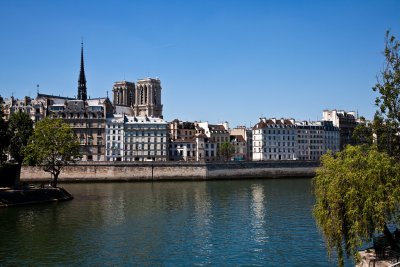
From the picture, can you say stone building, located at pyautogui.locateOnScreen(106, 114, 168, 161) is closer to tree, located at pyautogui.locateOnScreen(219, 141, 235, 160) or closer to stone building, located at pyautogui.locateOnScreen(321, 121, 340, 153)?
tree, located at pyautogui.locateOnScreen(219, 141, 235, 160)

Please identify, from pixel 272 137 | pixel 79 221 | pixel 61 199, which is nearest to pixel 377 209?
pixel 79 221

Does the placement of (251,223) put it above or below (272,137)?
below

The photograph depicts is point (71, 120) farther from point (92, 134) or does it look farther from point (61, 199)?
→ point (61, 199)

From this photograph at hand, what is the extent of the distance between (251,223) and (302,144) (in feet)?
311

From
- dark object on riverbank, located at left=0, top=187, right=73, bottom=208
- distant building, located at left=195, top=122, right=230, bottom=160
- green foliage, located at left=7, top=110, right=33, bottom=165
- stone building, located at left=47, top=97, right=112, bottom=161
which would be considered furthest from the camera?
distant building, located at left=195, top=122, right=230, bottom=160

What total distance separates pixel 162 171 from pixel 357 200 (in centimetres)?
8069

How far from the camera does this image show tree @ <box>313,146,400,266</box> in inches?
874

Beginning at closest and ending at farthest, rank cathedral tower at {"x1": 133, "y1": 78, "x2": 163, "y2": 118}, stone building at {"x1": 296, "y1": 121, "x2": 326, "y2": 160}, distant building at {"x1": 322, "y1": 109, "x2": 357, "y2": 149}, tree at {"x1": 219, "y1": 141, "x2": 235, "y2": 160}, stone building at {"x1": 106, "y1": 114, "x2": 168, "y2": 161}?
stone building at {"x1": 106, "y1": 114, "x2": 168, "y2": 161} → tree at {"x1": 219, "y1": 141, "x2": 235, "y2": 160} → stone building at {"x1": 296, "y1": 121, "x2": 326, "y2": 160} → distant building at {"x1": 322, "y1": 109, "x2": 357, "y2": 149} → cathedral tower at {"x1": 133, "y1": 78, "x2": 163, "y2": 118}

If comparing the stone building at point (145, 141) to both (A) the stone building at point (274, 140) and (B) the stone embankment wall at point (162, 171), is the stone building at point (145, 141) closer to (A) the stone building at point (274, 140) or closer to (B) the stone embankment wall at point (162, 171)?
(B) the stone embankment wall at point (162, 171)

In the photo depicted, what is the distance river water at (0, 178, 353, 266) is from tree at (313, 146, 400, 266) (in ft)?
24.1

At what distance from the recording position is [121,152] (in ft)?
383

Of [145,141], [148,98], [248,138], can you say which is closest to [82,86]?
[148,98]

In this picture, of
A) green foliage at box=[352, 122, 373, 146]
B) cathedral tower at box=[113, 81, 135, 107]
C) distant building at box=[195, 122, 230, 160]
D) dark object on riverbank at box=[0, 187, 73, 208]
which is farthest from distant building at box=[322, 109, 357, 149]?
green foliage at box=[352, 122, 373, 146]

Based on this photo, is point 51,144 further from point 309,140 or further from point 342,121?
point 342,121
